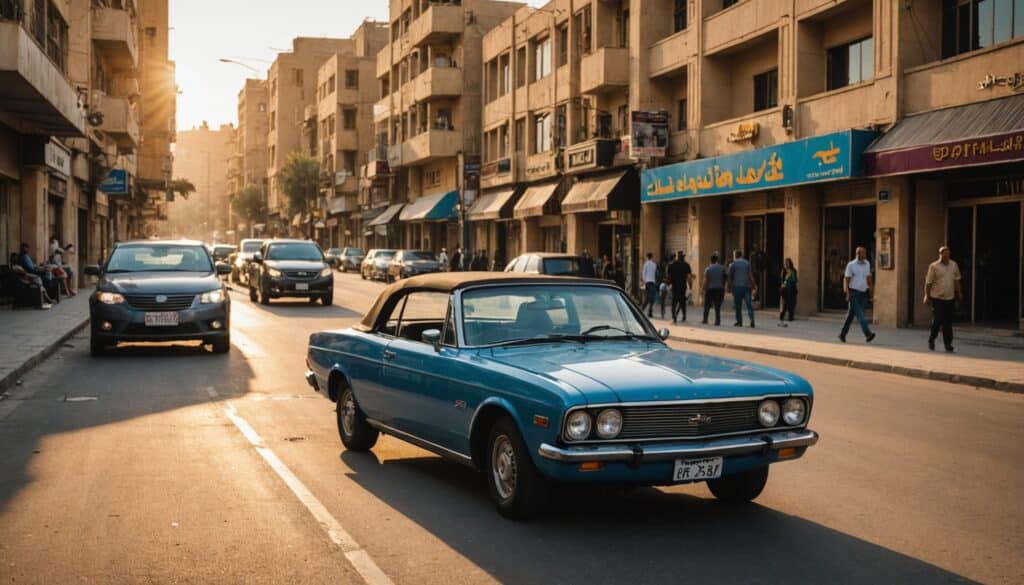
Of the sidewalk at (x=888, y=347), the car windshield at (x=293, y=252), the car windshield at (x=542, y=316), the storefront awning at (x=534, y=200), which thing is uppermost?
the storefront awning at (x=534, y=200)

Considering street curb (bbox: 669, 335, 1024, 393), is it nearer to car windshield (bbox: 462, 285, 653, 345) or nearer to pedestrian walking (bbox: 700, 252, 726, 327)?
pedestrian walking (bbox: 700, 252, 726, 327)

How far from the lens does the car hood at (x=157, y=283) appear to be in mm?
16062

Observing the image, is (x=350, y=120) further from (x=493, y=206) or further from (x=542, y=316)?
(x=542, y=316)

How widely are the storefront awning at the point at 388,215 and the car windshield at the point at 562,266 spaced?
47.2 meters

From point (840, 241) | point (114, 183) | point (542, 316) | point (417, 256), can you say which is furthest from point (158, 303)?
point (417, 256)

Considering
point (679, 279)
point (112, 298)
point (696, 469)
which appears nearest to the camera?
point (696, 469)

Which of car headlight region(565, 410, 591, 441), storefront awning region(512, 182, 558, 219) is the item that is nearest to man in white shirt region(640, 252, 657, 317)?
storefront awning region(512, 182, 558, 219)

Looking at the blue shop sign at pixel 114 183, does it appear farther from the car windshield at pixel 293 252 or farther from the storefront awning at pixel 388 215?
the storefront awning at pixel 388 215

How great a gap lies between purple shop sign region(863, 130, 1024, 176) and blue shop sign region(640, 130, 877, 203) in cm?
59

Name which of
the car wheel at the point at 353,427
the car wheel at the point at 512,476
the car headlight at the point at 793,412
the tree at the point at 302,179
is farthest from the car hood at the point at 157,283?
the tree at the point at 302,179

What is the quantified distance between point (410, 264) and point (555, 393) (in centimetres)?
4354

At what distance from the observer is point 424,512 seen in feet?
21.3

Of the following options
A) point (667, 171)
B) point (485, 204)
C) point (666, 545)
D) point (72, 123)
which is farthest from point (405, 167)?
point (666, 545)

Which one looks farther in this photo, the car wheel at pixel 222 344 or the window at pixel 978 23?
the window at pixel 978 23
